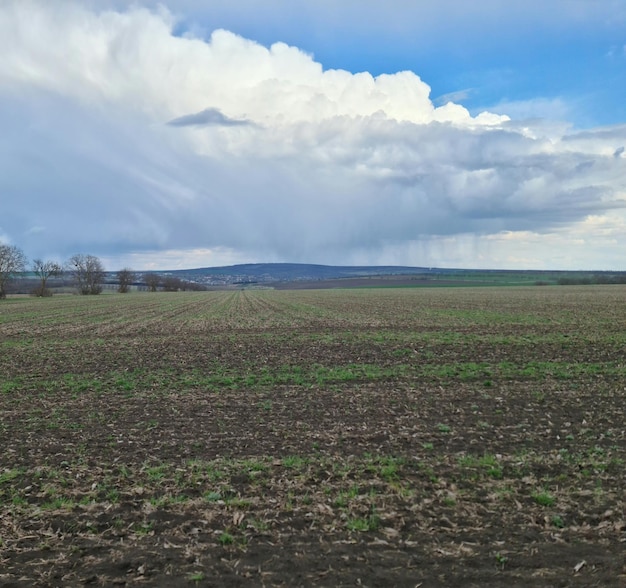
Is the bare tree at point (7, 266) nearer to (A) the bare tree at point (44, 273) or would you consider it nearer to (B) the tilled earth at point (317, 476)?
(A) the bare tree at point (44, 273)

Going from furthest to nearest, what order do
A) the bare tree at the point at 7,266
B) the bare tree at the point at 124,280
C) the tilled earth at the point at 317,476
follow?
the bare tree at the point at 124,280, the bare tree at the point at 7,266, the tilled earth at the point at 317,476

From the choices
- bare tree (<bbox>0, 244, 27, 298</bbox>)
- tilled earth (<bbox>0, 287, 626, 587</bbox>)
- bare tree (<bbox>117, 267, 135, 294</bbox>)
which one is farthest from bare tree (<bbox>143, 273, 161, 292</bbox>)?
tilled earth (<bbox>0, 287, 626, 587</bbox>)

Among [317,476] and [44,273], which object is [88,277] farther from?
[317,476]

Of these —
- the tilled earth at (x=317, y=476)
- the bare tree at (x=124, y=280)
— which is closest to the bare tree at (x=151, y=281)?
the bare tree at (x=124, y=280)

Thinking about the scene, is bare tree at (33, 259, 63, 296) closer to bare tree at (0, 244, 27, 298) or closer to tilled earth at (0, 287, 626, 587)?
bare tree at (0, 244, 27, 298)

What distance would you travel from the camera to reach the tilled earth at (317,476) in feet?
17.4

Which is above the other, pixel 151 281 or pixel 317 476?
pixel 151 281

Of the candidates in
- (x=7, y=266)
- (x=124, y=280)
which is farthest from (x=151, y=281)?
(x=7, y=266)

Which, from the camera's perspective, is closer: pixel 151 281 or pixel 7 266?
pixel 7 266

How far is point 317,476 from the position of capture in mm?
7633

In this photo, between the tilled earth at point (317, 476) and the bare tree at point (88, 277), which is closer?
the tilled earth at point (317, 476)

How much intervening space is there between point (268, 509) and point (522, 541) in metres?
3.14

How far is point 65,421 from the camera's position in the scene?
36.6 feet

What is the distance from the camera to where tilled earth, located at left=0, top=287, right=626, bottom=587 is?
5.32m
